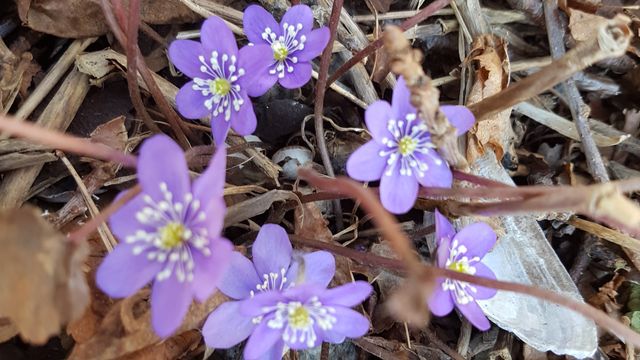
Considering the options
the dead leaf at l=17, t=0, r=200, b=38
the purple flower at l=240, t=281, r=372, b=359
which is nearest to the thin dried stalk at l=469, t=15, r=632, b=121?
the purple flower at l=240, t=281, r=372, b=359

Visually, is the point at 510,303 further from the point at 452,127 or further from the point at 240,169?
the point at 240,169

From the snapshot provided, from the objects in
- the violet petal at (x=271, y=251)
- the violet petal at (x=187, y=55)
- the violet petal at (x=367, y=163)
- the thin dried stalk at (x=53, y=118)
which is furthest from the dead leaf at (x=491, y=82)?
the thin dried stalk at (x=53, y=118)

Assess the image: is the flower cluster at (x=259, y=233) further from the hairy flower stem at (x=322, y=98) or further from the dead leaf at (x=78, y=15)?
the dead leaf at (x=78, y=15)

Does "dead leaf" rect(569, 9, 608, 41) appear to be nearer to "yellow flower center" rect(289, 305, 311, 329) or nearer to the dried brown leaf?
"yellow flower center" rect(289, 305, 311, 329)

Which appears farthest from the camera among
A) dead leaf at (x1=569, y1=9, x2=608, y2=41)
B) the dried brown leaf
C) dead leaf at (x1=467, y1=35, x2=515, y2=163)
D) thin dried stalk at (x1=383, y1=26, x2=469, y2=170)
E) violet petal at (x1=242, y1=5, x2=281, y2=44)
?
dead leaf at (x1=569, y1=9, x2=608, y2=41)

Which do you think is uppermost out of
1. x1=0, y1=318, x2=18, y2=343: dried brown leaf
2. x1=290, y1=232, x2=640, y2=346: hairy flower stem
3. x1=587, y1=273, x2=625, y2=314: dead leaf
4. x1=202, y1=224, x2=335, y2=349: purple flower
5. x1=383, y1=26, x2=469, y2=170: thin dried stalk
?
x1=383, y1=26, x2=469, y2=170: thin dried stalk

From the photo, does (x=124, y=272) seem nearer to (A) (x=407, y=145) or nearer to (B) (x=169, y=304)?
(B) (x=169, y=304)

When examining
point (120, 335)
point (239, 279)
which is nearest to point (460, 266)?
point (239, 279)
